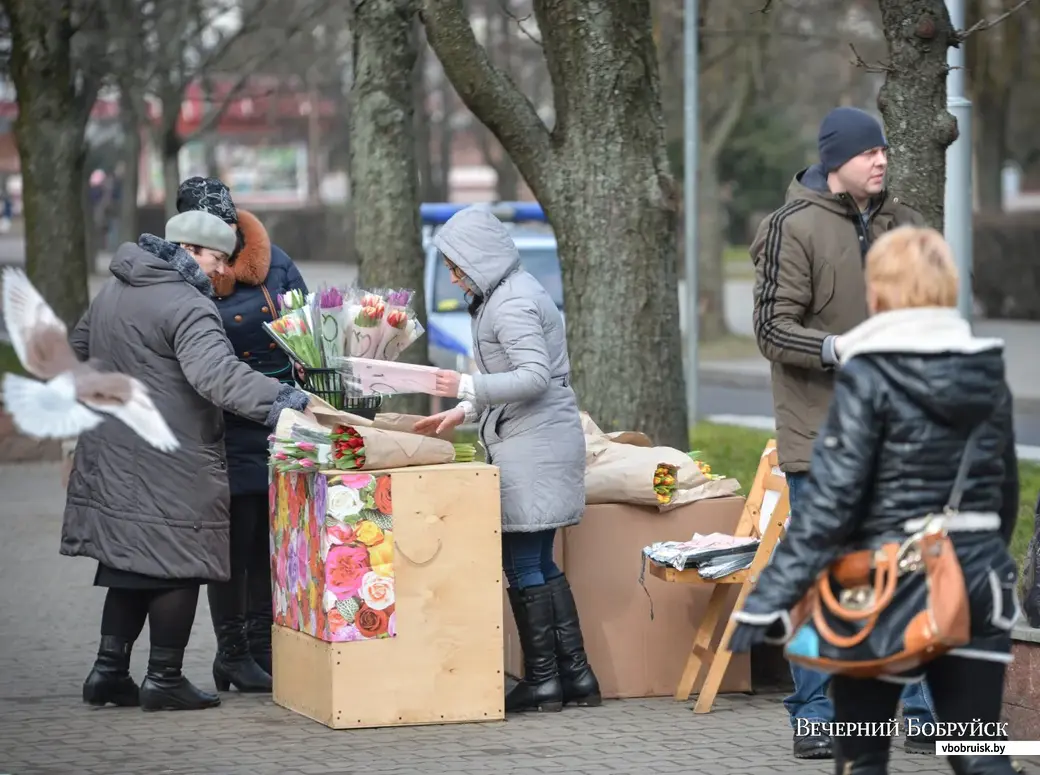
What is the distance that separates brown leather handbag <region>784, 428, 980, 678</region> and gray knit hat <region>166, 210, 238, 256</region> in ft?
10.6

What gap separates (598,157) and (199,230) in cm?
331

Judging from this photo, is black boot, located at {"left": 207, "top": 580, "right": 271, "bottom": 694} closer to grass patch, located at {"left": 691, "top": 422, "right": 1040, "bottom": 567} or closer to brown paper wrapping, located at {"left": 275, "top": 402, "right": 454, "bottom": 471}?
brown paper wrapping, located at {"left": 275, "top": 402, "right": 454, "bottom": 471}

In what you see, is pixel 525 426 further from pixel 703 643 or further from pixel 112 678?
pixel 112 678

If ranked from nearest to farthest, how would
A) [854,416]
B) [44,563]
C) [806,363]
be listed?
[854,416]
[806,363]
[44,563]

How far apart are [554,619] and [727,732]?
2.49ft

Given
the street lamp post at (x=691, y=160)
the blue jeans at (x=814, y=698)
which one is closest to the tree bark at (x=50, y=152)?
the street lamp post at (x=691, y=160)

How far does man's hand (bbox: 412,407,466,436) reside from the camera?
645 cm

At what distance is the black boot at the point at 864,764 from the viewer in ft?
14.2

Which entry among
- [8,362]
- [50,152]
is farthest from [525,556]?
[8,362]

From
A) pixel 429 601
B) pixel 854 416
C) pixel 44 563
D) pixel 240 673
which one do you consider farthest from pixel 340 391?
pixel 44 563

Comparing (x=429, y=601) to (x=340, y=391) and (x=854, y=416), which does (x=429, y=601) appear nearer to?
(x=340, y=391)

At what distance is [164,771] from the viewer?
5.99 meters

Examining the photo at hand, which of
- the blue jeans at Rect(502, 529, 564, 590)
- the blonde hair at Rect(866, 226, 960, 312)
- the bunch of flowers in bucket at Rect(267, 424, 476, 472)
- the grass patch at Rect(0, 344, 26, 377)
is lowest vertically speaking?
the blue jeans at Rect(502, 529, 564, 590)

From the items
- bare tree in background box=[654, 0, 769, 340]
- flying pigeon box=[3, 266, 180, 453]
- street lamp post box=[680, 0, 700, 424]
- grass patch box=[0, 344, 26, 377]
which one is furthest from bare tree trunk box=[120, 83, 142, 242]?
flying pigeon box=[3, 266, 180, 453]
